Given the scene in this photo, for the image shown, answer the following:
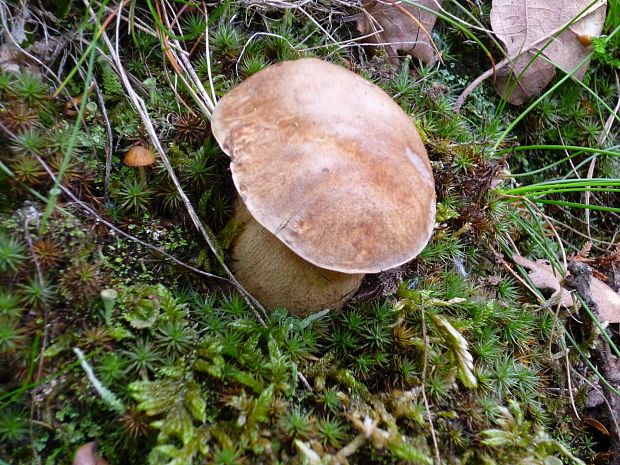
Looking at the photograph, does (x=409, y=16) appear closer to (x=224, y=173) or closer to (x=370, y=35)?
(x=370, y=35)

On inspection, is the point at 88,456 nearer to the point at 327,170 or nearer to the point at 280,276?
the point at 280,276

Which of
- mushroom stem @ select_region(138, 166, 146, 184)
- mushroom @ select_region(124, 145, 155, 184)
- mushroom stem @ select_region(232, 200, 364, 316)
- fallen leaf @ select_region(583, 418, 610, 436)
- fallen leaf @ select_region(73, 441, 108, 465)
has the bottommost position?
fallen leaf @ select_region(583, 418, 610, 436)

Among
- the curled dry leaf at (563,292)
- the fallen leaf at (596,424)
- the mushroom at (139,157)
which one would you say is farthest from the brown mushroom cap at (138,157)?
the fallen leaf at (596,424)

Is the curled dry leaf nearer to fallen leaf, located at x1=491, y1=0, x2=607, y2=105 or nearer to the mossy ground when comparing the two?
the mossy ground

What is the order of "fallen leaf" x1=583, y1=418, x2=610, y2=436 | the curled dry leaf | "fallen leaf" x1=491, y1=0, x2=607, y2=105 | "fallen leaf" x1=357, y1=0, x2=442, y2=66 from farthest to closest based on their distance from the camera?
"fallen leaf" x1=491, y1=0, x2=607, y2=105 < "fallen leaf" x1=357, y1=0, x2=442, y2=66 < the curled dry leaf < "fallen leaf" x1=583, y1=418, x2=610, y2=436

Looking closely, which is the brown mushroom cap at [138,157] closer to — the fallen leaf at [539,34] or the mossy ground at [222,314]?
the mossy ground at [222,314]

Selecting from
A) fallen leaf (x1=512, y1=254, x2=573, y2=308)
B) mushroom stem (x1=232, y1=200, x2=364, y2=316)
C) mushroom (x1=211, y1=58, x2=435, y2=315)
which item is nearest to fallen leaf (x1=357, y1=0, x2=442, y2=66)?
mushroom (x1=211, y1=58, x2=435, y2=315)

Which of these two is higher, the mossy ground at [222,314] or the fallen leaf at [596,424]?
the mossy ground at [222,314]

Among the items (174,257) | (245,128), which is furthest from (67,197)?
(245,128)
